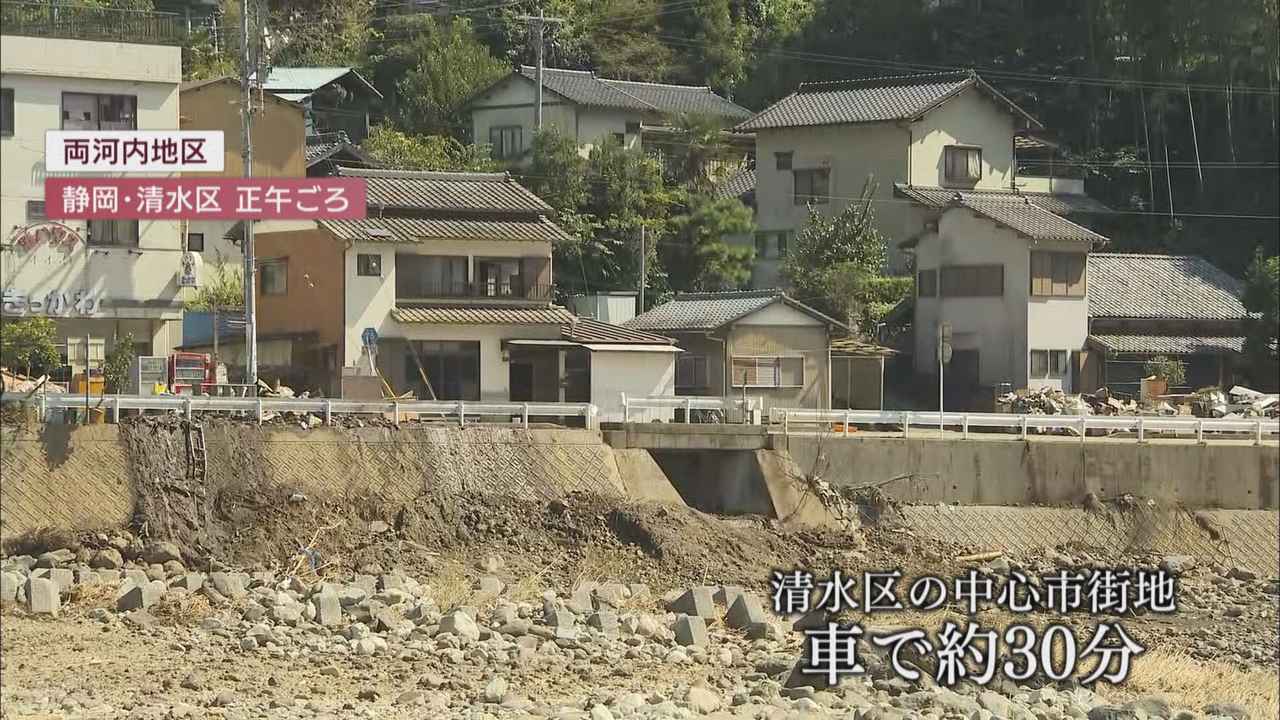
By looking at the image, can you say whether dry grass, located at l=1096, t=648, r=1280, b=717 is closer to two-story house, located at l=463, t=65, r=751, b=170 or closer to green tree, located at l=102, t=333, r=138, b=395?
two-story house, located at l=463, t=65, r=751, b=170

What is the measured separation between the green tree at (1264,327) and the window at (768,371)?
15.5ft

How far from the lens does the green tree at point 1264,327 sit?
20031 mm

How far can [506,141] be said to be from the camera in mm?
19922

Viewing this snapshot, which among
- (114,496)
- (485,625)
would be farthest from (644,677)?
(114,496)

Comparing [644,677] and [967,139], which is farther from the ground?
[967,139]

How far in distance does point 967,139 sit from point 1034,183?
Answer: 0.92m

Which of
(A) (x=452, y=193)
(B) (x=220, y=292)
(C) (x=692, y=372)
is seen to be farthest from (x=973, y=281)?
(B) (x=220, y=292)

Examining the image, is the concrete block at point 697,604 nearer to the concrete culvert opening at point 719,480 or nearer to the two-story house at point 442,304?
the concrete culvert opening at point 719,480

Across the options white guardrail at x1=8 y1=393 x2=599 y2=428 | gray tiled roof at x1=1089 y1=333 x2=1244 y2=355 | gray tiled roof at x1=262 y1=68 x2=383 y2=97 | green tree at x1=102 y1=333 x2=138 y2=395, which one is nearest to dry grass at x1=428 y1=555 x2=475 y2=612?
white guardrail at x1=8 y1=393 x2=599 y2=428

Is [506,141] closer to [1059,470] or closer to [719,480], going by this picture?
[719,480]

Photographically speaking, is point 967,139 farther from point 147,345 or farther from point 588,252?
point 147,345

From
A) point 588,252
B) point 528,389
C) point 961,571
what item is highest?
point 588,252

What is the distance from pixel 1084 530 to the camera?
19219mm

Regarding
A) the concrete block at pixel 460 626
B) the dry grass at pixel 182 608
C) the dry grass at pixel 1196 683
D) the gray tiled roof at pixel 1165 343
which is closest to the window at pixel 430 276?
the dry grass at pixel 182 608
